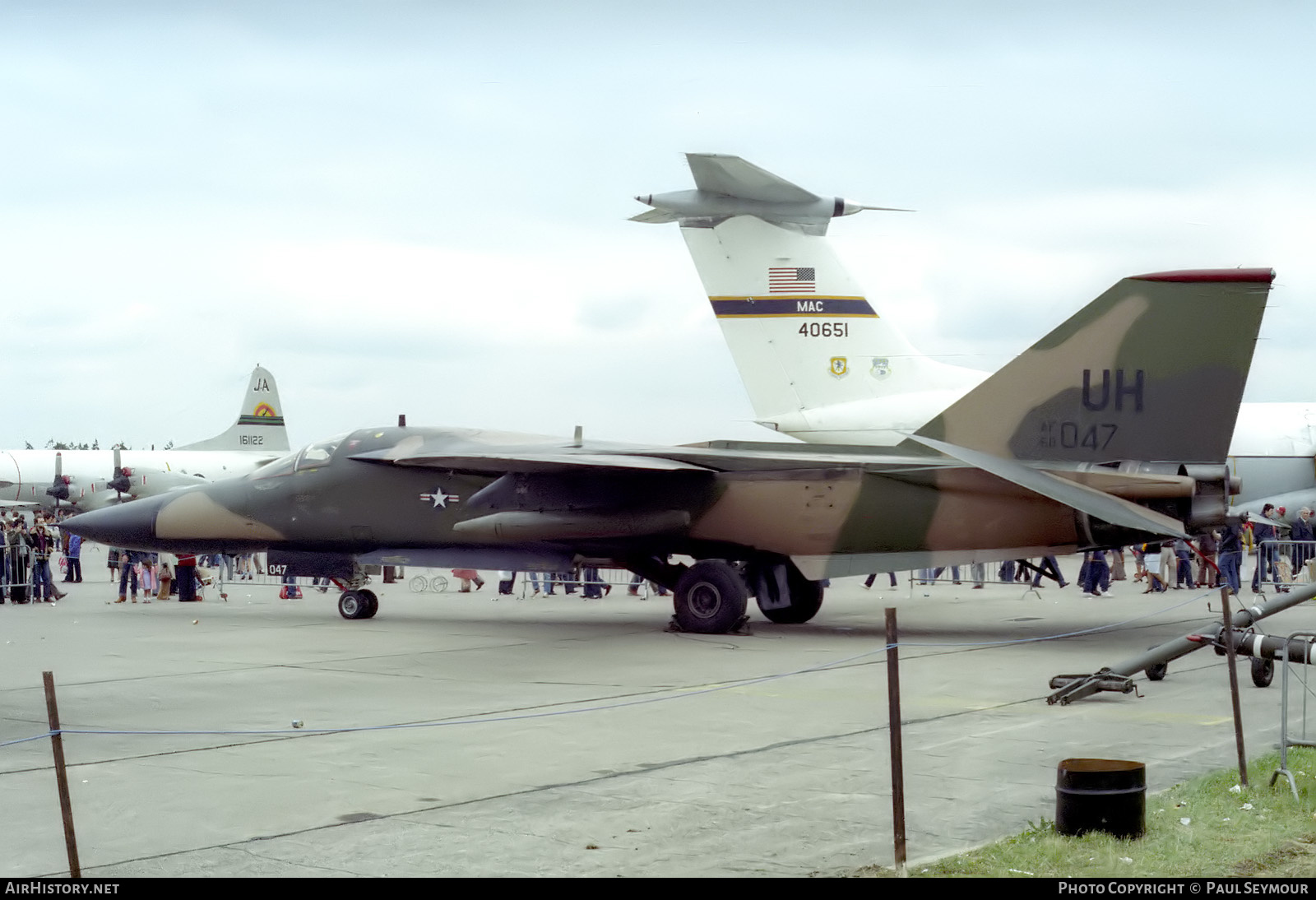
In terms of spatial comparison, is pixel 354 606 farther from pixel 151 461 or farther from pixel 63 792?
pixel 151 461

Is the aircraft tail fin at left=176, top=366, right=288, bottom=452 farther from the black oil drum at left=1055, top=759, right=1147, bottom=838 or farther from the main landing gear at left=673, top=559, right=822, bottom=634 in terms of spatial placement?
the black oil drum at left=1055, top=759, right=1147, bottom=838

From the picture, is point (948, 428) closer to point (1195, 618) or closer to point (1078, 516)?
point (1078, 516)

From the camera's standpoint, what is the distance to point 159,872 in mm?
5621

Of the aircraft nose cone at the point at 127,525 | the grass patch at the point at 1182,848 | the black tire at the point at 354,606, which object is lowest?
the black tire at the point at 354,606

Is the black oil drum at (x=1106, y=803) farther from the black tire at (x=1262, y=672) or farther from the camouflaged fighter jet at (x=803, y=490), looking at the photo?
Answer: the camouflaged fighter jet at (x=803, y=490)

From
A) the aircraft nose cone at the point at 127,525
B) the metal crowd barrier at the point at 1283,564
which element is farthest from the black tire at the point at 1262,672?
the aircraft nose cone at the point at 127,525

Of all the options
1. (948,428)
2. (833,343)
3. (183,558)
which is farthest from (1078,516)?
(183,558)

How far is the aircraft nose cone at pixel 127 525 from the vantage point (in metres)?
18.4

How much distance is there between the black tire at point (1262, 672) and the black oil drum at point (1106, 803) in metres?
5.70

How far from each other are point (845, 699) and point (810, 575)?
15.9 ft

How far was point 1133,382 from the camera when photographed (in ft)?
45.1

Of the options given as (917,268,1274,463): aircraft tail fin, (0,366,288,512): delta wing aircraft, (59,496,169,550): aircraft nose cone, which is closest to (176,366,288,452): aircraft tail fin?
(0,366,288,512): delta wing aircraft

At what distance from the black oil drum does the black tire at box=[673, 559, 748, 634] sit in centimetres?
972

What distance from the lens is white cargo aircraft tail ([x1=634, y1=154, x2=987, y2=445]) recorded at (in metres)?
19.3
